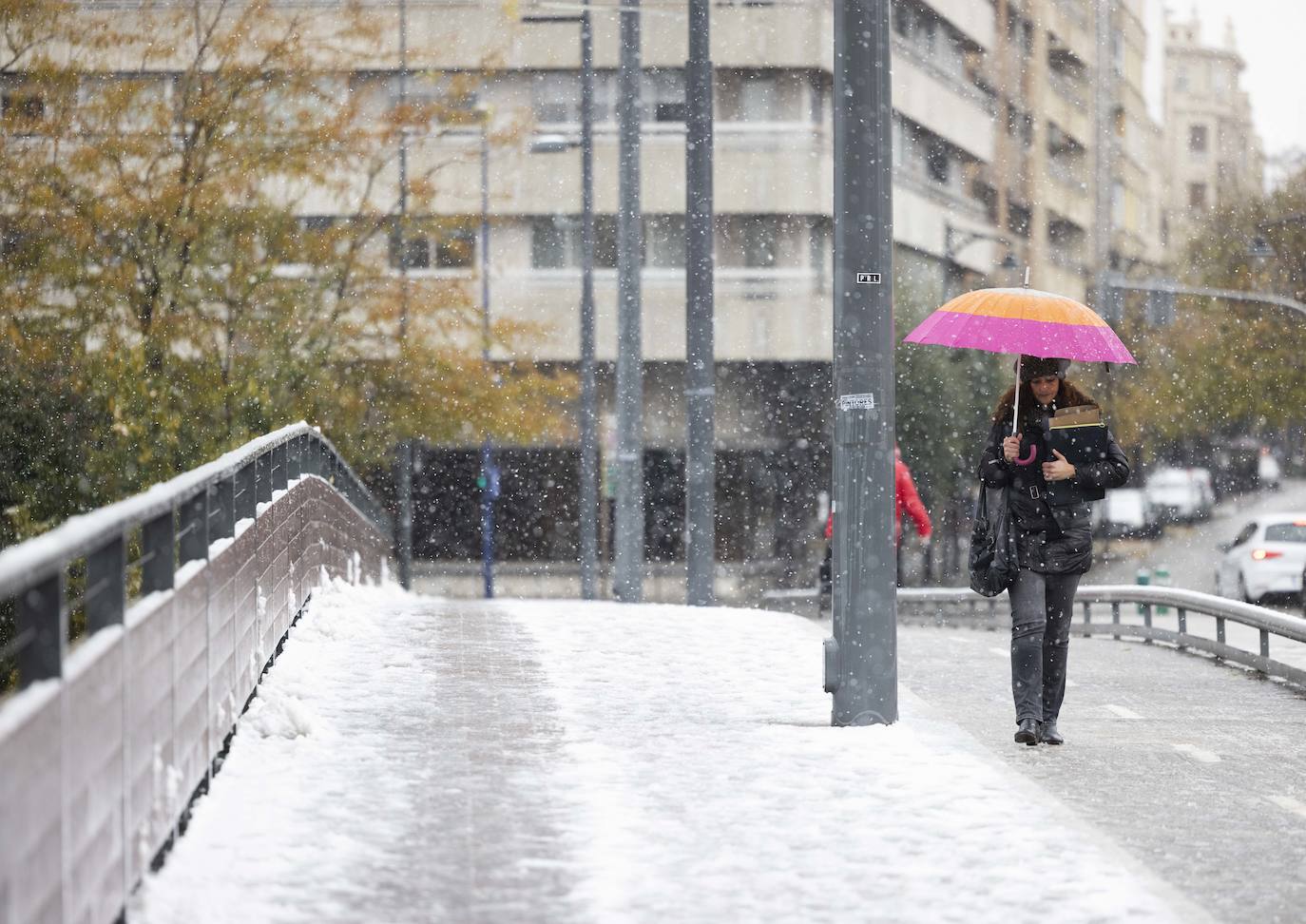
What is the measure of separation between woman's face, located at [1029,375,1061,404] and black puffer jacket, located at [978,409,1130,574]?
0.50 feet

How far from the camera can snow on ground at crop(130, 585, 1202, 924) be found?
6.13 meters

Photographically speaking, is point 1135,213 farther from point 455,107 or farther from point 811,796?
point 811,796

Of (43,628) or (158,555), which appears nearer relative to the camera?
(43,628)

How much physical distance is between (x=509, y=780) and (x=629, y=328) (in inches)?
580

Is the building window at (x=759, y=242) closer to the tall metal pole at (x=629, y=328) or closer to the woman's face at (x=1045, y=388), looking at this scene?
the tall metal pole at (x=629, y=328)

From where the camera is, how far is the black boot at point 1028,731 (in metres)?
9.91

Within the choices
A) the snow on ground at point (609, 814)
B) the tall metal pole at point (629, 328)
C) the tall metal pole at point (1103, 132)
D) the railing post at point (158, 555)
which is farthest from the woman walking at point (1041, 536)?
the tall metal pole at point (1103, 132)

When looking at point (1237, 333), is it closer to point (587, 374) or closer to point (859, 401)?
point (587, 374)

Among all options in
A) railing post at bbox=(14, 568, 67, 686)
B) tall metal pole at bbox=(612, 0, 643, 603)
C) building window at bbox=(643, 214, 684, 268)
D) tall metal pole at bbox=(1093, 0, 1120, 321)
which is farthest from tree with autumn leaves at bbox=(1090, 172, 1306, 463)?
railing post at bbox=(14, 568, 67, 686)

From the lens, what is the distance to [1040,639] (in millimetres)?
9820

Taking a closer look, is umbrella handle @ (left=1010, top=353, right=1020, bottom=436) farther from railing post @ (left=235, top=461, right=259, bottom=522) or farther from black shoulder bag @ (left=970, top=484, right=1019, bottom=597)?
railing post @ (left=235, top=461, right=259, bottom=522)

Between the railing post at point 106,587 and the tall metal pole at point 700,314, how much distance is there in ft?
44.1

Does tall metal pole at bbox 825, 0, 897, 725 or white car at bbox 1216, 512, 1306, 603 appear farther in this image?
white car at bbox 1216, 512, 1306, 603

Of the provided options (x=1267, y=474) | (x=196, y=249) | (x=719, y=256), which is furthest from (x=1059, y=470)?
(x=1267, y=474)
